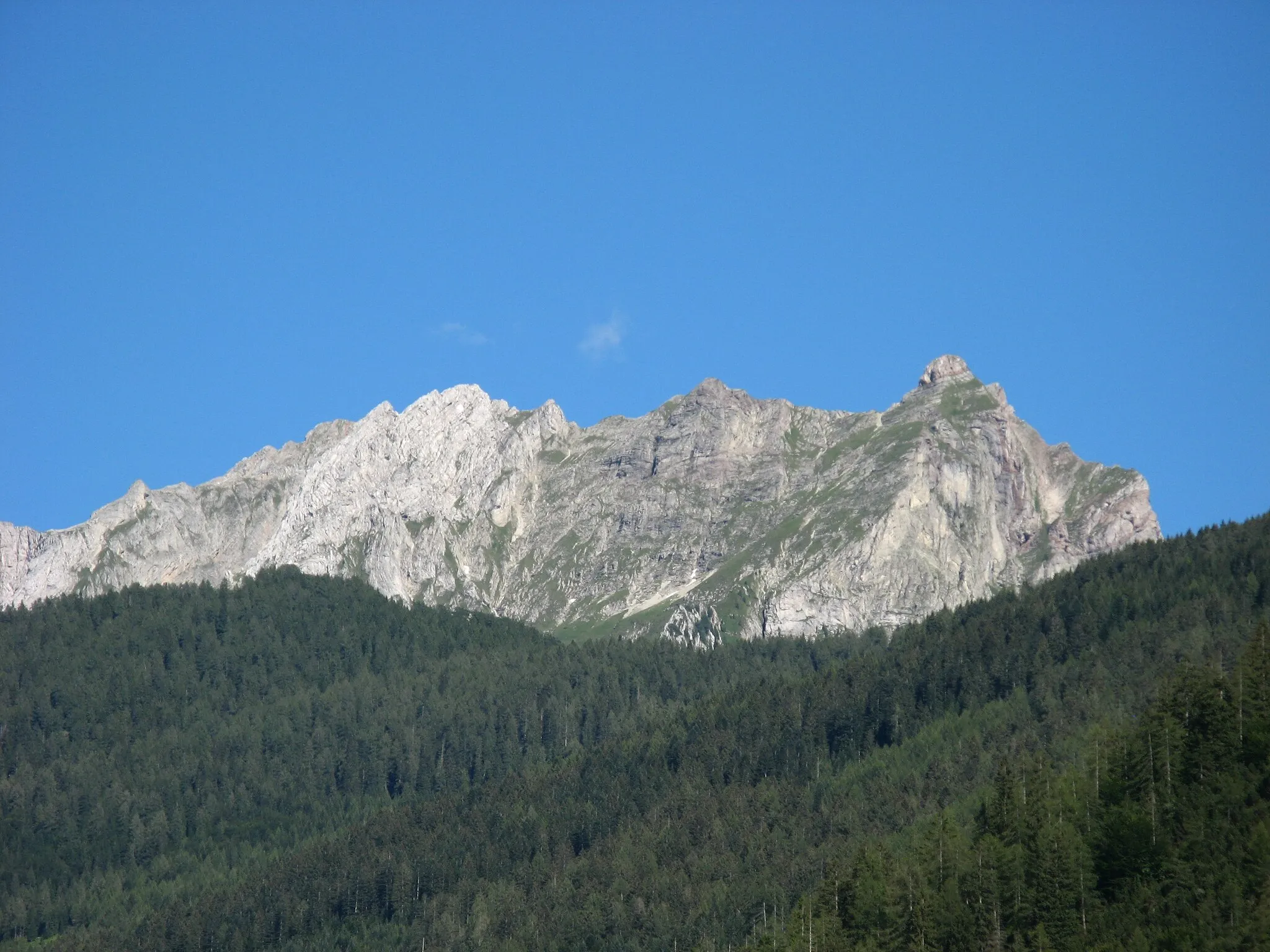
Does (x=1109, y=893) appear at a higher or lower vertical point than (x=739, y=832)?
lower

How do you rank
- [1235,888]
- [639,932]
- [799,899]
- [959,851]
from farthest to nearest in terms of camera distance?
[639,932] < [799,899] < [959,851] < [1235,888]

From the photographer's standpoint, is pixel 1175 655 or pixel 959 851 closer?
pixel 959 851

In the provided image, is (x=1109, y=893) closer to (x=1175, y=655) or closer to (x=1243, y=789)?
(x=1243, y=789)

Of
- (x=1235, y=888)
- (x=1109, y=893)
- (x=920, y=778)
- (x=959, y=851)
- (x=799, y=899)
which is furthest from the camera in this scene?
(x=920, y=778)

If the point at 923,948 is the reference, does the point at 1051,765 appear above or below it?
above

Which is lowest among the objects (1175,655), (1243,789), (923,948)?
(923,948)

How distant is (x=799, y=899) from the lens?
168m

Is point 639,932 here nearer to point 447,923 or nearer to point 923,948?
point 447,923

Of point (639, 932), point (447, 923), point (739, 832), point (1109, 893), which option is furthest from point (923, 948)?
point (447, 923)

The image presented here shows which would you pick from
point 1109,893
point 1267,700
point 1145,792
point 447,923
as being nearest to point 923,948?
point 1109,893

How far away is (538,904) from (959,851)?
58204 millimetres

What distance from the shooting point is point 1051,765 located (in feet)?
570

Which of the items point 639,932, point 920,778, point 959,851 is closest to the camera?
point 959,851

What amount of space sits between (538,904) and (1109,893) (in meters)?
71.8
